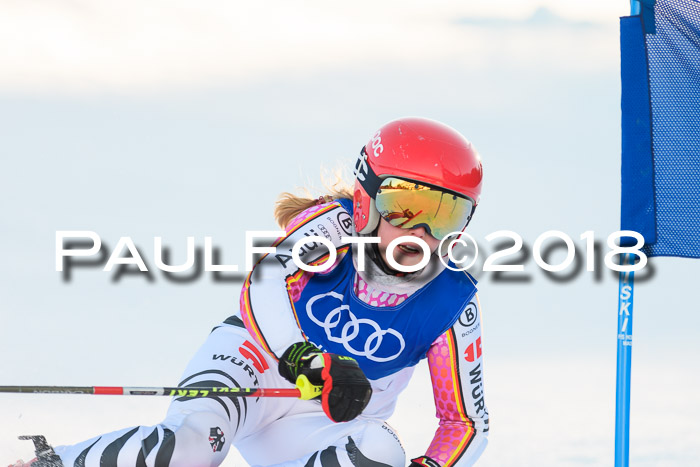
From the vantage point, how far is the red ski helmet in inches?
168

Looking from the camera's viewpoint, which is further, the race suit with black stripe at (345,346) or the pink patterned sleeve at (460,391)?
the pink patterned sleeve at (460,391)

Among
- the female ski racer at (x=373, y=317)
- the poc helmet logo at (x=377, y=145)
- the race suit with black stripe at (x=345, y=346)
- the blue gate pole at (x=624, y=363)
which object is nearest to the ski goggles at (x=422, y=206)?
the female ski racer at (x=373, y=317)

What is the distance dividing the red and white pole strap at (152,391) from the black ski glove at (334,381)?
0.10m

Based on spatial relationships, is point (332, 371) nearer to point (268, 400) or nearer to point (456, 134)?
point (268, 400)

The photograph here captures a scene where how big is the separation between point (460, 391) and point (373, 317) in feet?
1.84

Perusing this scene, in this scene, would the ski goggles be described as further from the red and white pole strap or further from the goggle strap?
the red and white pole strap

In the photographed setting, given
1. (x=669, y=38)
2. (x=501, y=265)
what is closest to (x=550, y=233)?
(x=501, y=265)

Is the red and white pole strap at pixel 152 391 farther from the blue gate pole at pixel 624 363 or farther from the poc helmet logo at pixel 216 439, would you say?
the blue gate pole at pixel 624 363

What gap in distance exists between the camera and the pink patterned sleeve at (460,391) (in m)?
4.37

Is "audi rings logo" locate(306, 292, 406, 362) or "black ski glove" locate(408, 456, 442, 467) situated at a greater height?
"audi rings logo" locate(306, 292, 406, 362)

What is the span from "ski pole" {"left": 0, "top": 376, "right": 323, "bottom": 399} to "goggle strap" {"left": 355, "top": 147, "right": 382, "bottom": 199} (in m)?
1.09

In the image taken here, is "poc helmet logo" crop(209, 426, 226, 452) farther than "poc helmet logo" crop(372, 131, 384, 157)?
No

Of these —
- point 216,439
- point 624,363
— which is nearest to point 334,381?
point 216,439

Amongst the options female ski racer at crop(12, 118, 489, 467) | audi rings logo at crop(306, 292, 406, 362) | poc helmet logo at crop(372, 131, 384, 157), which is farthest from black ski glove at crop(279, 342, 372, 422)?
poc helmet logo at crop(372, 131, 384, 157)
